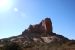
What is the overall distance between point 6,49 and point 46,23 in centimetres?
5015

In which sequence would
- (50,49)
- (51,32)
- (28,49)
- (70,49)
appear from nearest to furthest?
(70,49) → (50,49) → (28,49) → (51,32)

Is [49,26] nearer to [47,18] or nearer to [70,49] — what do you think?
→ [47,18]

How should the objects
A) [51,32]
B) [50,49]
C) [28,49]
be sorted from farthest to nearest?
[51,32]
[28,49]
[50,49]

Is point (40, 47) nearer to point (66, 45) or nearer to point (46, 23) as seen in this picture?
point (66, 45)

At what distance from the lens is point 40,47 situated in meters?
44.6

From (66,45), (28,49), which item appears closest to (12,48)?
(28,49)

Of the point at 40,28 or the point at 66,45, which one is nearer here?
the point at 66,45

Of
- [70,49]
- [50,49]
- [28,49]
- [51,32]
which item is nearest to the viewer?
[70,49]

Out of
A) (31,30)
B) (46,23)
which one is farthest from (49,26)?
(31,30)

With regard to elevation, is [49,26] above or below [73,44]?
above

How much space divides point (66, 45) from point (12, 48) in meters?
13.0

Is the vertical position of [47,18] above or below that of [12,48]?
above

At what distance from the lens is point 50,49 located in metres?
42.3

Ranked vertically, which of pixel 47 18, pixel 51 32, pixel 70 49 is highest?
pixel 47 18
